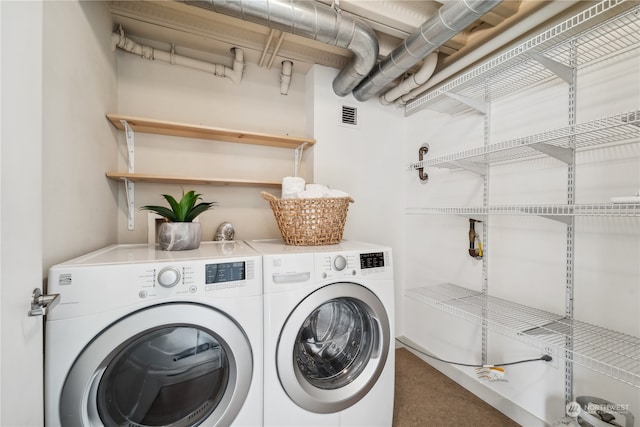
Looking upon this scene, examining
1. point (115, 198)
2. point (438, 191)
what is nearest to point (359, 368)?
point (438, 191)

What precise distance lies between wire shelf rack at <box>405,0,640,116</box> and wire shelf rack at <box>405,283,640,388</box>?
120 cm

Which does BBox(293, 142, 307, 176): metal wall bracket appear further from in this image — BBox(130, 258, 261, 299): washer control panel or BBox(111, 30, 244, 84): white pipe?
BBox(130, 258, 261, 299): washer control panel

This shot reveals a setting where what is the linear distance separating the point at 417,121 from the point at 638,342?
1.77m

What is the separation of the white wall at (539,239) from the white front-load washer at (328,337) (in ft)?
2.55

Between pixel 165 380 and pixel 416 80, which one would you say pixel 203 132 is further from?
pixel 416 80

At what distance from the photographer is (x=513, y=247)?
1516 millimetres

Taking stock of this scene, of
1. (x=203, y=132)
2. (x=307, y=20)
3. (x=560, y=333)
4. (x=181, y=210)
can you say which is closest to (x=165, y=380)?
(x=181, y=210)

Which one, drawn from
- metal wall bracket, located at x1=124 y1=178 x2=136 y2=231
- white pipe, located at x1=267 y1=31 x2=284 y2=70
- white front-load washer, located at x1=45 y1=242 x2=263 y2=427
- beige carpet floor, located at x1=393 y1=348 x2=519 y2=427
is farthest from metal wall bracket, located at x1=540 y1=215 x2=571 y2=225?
metal wall bracket, located at x1=124 y1=178 x2=136 y2=231

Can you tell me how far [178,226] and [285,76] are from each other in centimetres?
139

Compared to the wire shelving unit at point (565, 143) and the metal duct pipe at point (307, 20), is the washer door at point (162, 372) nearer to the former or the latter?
the wire shelving unit at point (565, 143)

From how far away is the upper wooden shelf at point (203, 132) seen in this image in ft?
4.96

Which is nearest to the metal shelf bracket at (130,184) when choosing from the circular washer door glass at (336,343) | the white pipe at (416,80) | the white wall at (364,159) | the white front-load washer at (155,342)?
the white front-load washer at (155,342)

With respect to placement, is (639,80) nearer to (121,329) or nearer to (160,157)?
(121,329)

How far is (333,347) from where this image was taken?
1372mm
